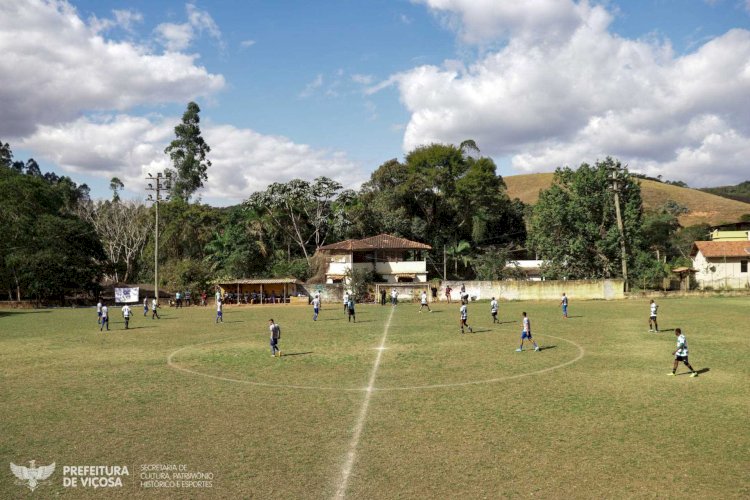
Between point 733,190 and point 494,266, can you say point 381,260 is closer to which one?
point 494,266

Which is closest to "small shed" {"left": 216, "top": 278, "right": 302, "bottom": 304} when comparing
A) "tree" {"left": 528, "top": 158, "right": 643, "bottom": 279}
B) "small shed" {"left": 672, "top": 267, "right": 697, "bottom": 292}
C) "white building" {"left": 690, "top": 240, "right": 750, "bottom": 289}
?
"tree" {"left": 528, "top": 158, "right": 643, "bottom": 279}

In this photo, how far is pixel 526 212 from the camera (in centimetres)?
8444

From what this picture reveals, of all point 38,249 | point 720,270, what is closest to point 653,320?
point 720,270

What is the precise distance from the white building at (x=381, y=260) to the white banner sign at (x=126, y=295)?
69.3 feet

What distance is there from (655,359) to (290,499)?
16405 mm

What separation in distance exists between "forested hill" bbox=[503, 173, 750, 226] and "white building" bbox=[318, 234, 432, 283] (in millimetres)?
81616

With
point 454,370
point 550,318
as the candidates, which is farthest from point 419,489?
point 550,318

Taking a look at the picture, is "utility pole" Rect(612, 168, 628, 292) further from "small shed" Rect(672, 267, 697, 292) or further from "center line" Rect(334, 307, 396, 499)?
"center line" Rect(334, 307, 396, 499)

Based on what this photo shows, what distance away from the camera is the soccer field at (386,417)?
31.1 feet

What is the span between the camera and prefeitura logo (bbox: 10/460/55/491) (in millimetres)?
9586

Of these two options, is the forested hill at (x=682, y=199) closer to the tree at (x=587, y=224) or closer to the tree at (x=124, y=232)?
the tree at (x=587, y=224)

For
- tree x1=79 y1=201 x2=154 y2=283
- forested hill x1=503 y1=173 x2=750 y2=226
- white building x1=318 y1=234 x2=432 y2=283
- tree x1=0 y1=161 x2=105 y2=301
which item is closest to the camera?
tree x1=0 y1=161 x2=105 y2=301

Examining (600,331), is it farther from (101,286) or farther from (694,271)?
(101,286)

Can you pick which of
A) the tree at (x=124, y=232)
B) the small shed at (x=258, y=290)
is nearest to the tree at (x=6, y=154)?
the tree at (x=124, y=232)
